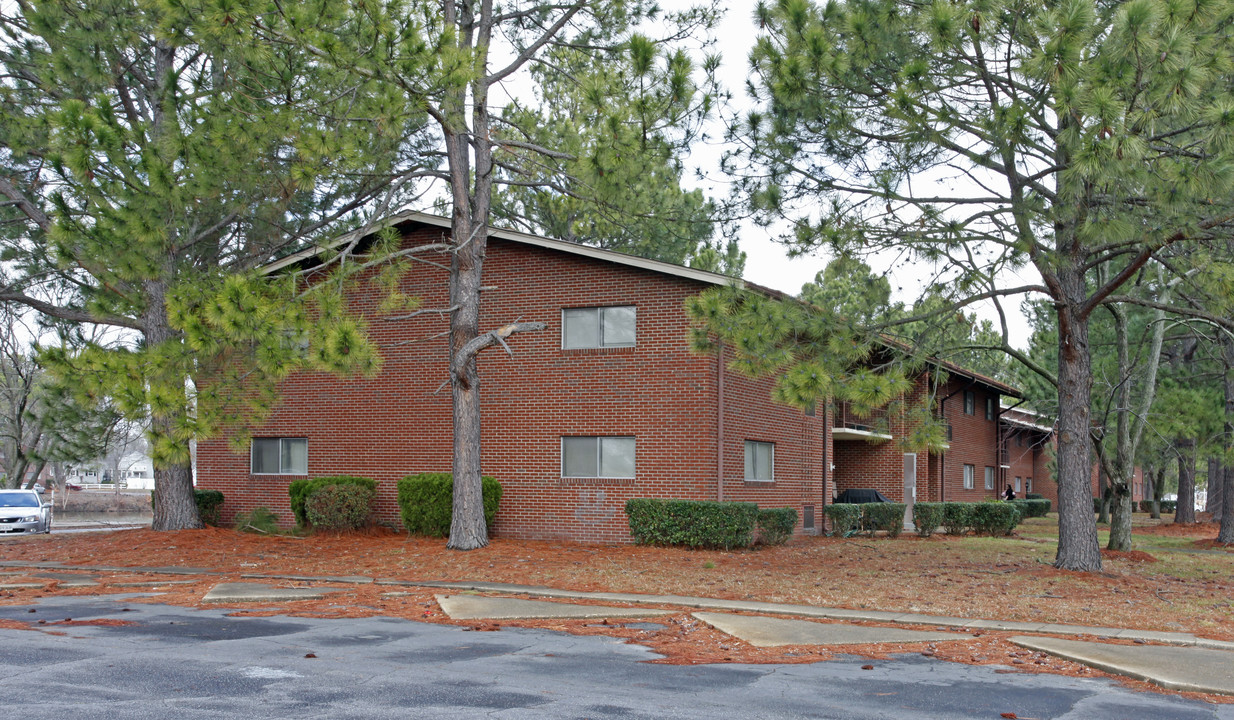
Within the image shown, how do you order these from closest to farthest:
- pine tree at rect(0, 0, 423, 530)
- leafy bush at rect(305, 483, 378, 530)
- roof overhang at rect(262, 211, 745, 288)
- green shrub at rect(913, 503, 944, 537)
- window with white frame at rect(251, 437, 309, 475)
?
pine tree at rect(0, 0, 423, 530) < roof overhang at rect(262, 211, 745, 288) < leafy bush at rect(305, 483, 378, 530) < window with white frame at rect(251, 437, 309, 475) < green shrub at rect(913, 503, 944, 537)

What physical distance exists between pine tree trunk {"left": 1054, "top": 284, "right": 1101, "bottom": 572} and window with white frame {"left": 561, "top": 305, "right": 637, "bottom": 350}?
→ 26.7ft

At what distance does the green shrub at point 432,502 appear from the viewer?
20.5m

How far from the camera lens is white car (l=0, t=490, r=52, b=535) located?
26.4 meters

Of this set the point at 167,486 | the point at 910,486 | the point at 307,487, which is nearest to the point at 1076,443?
the point at 307,487

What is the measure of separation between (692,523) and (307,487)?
Answer: 8428 mm

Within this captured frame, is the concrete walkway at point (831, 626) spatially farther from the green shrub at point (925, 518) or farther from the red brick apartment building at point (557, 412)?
the green shrub at point (925, 518)

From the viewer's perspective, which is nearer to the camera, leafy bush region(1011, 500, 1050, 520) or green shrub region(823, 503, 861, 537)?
green shrub region(823, 503, 861, 537)

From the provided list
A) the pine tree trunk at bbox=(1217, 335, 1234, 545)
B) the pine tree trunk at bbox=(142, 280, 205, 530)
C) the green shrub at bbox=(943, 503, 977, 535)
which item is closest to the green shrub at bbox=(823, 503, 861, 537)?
the green shrub at bbox=(943, 503, 977, 535)

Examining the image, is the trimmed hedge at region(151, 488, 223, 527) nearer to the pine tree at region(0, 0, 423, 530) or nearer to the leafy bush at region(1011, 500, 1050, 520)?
the pine tree at region(0, 0, 423, 530)

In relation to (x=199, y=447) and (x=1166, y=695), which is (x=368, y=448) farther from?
(x=1166, y=695)

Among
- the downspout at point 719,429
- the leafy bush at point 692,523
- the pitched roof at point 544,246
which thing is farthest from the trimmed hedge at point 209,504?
the downspout at point 719,429

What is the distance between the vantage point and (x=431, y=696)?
7332mm

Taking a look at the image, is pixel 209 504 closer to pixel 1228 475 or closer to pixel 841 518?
pixel 841 518

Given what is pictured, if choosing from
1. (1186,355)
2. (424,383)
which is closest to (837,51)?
(424,383)
